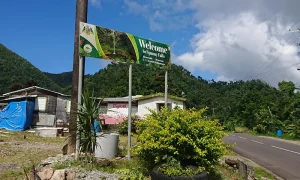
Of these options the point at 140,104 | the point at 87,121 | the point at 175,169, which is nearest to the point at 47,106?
the point at 140,104

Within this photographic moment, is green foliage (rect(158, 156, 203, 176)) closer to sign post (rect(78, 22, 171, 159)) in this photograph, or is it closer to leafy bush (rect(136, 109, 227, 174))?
leafy bush (rect(136, 109, 227, 174))

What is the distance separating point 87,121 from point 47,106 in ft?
62.3

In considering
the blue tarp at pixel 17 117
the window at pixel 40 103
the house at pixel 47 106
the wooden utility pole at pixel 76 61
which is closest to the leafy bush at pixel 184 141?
the wooden utility pole at pixel 76 61

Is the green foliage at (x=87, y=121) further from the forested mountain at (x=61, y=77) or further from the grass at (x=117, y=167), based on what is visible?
the forested mountain at (x=61, y=77)

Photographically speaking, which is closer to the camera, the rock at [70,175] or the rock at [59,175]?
the rock at [59,175]

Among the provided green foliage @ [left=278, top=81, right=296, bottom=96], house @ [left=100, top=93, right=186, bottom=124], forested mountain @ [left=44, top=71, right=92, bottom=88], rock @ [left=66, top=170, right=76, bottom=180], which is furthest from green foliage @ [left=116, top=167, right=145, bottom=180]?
forested mountain @ [left=44, top=71, right=92, bottom=88]

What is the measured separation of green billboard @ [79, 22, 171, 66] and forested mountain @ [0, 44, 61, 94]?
52.4 m

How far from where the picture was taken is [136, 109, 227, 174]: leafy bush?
5.77 m

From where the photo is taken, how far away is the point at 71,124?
7.07 metres

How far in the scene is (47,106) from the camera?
24.4 metres

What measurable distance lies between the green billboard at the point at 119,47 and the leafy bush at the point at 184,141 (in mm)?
2795

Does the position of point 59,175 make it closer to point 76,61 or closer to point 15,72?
point 76,61

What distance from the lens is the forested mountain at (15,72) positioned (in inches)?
2514

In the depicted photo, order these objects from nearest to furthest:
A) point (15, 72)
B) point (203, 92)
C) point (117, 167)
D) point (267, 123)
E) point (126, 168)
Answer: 1. point (126, 168)
2. point (117, 167)
3. point (267, 123)
4. point (15, 72)
5. point (203, 92)
